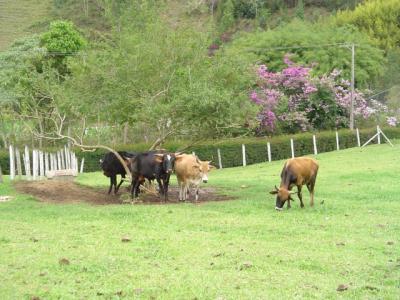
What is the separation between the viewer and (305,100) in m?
45.4

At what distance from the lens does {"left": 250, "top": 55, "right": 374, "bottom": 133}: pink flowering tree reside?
143ft

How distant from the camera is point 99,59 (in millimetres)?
20781

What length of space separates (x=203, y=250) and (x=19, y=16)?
9141 cm

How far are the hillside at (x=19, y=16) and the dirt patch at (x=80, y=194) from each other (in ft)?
215

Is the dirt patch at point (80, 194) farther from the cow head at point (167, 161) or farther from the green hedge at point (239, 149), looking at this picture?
the green hedge at point (239, 149)

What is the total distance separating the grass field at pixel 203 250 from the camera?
885 cm

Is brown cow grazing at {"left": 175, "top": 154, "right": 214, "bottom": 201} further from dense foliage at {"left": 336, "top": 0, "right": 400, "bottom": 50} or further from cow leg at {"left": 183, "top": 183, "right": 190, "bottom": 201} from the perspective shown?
dense foliage at {"left": 336, "top": 0, "right": 400, "bottom": 50}

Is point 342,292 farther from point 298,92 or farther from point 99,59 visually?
point 298,92

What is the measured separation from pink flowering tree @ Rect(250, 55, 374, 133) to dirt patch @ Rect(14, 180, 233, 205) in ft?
72.0

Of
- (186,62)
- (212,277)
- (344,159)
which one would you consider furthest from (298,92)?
(212,277)

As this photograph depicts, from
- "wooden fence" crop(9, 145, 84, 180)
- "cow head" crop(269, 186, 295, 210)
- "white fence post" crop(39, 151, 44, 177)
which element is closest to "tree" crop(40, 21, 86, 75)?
"wooden fence" crop(9, 145, 84, 180)

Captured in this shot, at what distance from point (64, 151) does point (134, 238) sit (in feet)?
52.5

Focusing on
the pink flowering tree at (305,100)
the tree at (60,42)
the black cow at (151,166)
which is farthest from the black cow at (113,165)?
the pink flowering tree at (305,100)

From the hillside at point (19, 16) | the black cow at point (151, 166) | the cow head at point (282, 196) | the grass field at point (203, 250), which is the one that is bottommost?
the grass field at point (203, 250)
